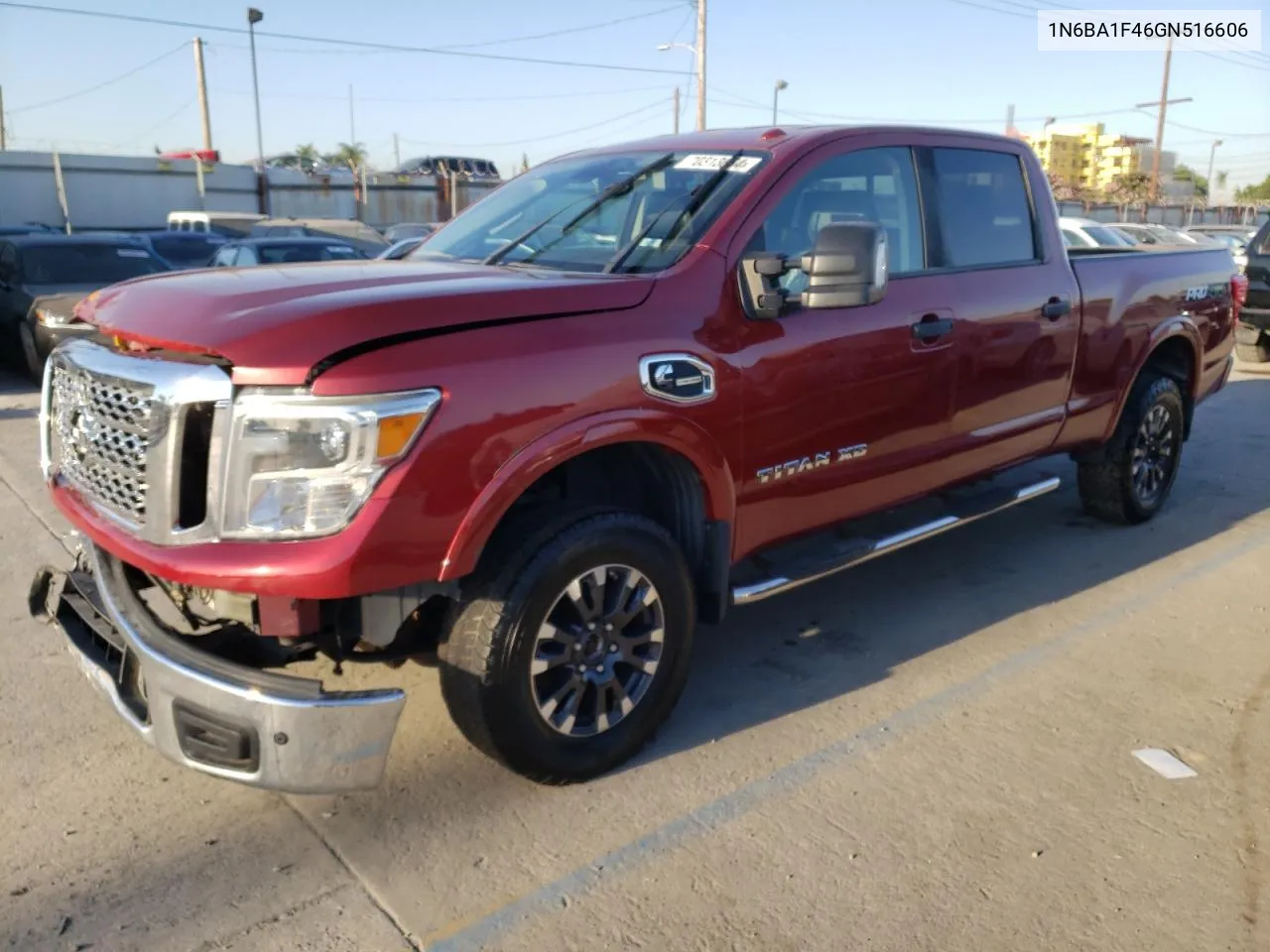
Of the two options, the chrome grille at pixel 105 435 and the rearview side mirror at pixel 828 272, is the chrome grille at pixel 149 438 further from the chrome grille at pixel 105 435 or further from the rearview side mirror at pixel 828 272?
the rearview side mirror at pixel 828 272

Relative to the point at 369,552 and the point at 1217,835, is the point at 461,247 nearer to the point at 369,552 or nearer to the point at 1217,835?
the point at 369,552

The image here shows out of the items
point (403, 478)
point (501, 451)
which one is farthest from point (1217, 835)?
point (403, 478)

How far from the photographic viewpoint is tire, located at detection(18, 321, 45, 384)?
952 cm

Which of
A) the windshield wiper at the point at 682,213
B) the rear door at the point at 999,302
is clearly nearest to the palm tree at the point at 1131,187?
the rear door at the point at 999,302

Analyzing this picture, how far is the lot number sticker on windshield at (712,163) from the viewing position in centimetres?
366

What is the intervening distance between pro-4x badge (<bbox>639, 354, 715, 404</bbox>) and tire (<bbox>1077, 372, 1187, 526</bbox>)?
3.29 m

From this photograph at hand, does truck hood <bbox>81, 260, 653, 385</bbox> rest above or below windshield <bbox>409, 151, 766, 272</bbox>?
below

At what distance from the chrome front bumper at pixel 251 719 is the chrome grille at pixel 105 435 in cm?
34

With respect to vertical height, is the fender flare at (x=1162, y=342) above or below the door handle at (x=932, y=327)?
→ below

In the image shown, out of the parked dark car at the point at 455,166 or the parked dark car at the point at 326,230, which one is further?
the parked dark car at the point at 455,166

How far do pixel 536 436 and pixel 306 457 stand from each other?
60cm

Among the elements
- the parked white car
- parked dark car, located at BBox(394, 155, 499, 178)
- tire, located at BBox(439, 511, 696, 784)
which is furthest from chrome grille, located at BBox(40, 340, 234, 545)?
parked dark car, located at BBox(394, 155, 499, 178)

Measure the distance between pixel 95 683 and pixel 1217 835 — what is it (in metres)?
3.21

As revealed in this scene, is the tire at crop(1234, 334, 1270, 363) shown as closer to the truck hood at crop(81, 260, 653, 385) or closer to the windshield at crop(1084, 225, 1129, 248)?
the windshield at crop(1084, 225, 1129, 248)
